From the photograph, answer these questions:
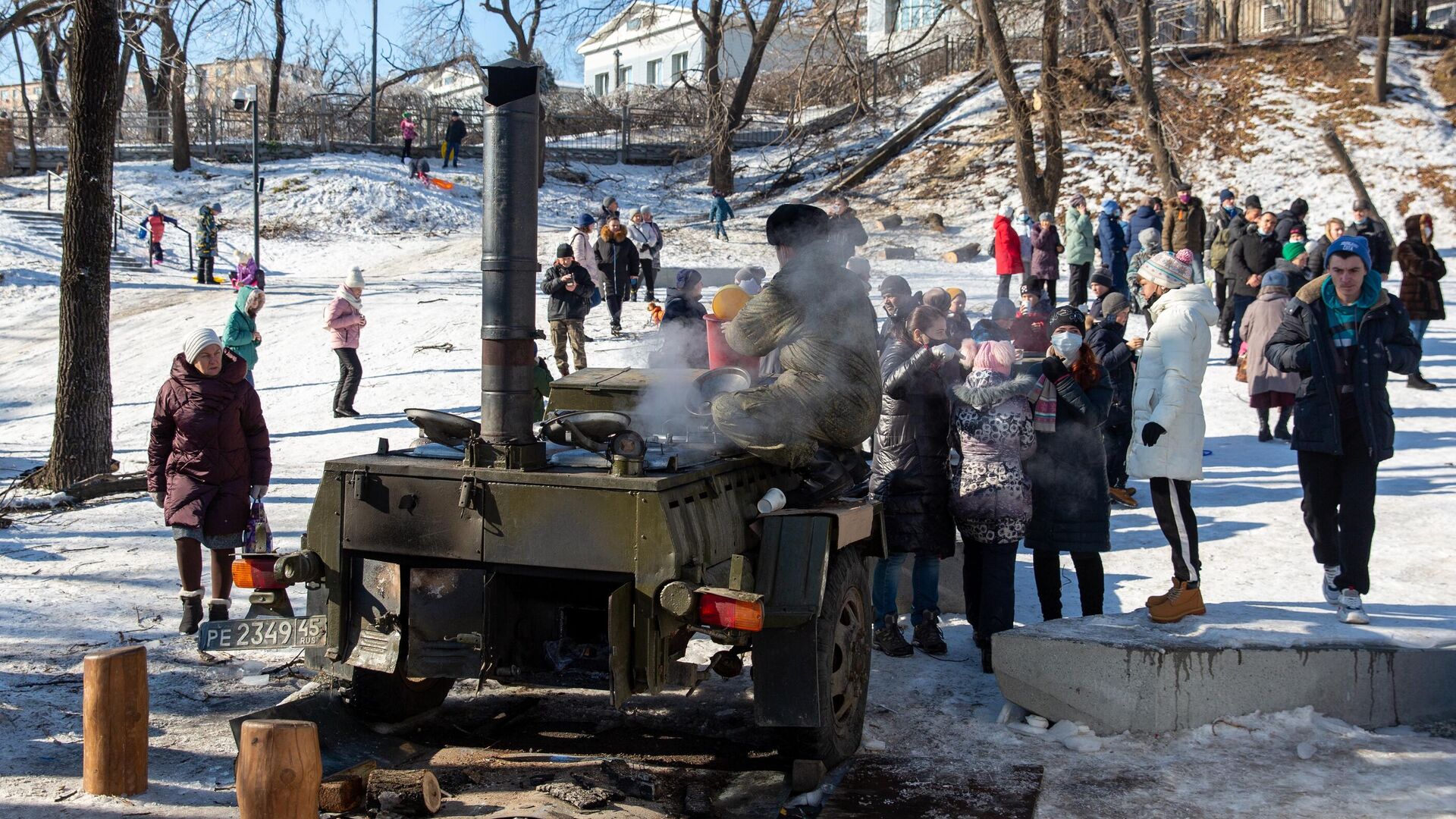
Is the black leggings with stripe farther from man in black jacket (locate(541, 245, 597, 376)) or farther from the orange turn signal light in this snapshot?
man in black jacket (locate(541, 245, 597, 376))

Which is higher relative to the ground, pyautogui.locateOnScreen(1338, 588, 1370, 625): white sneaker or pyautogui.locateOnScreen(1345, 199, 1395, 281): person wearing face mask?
pyautogui.locateOnScreen(1345, 199, 1395, 281): person wearing face mask

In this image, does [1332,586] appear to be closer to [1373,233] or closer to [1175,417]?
[1175,417]

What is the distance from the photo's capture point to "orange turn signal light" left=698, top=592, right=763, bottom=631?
4.63 metres

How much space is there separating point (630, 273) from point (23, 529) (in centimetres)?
1022

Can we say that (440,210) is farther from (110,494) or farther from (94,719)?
(94,719)

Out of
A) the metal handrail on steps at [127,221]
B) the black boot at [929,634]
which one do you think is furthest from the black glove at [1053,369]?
the metal handrail on steps at [127,221]

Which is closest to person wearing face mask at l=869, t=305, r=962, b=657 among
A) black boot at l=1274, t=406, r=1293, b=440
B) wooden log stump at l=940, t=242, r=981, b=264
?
black boot at l=1274, t=406, r=1293, b=440

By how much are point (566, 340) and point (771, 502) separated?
979 cm

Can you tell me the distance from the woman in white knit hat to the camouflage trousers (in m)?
2.13

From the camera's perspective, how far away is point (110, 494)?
425 inches

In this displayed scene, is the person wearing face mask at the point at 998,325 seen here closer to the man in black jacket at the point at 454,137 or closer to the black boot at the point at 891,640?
the black boot at the point at 891,640

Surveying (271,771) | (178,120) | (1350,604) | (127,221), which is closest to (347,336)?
(271,771)

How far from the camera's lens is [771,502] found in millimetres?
5297

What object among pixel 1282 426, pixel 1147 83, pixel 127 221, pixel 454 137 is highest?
pixel 1147 83
